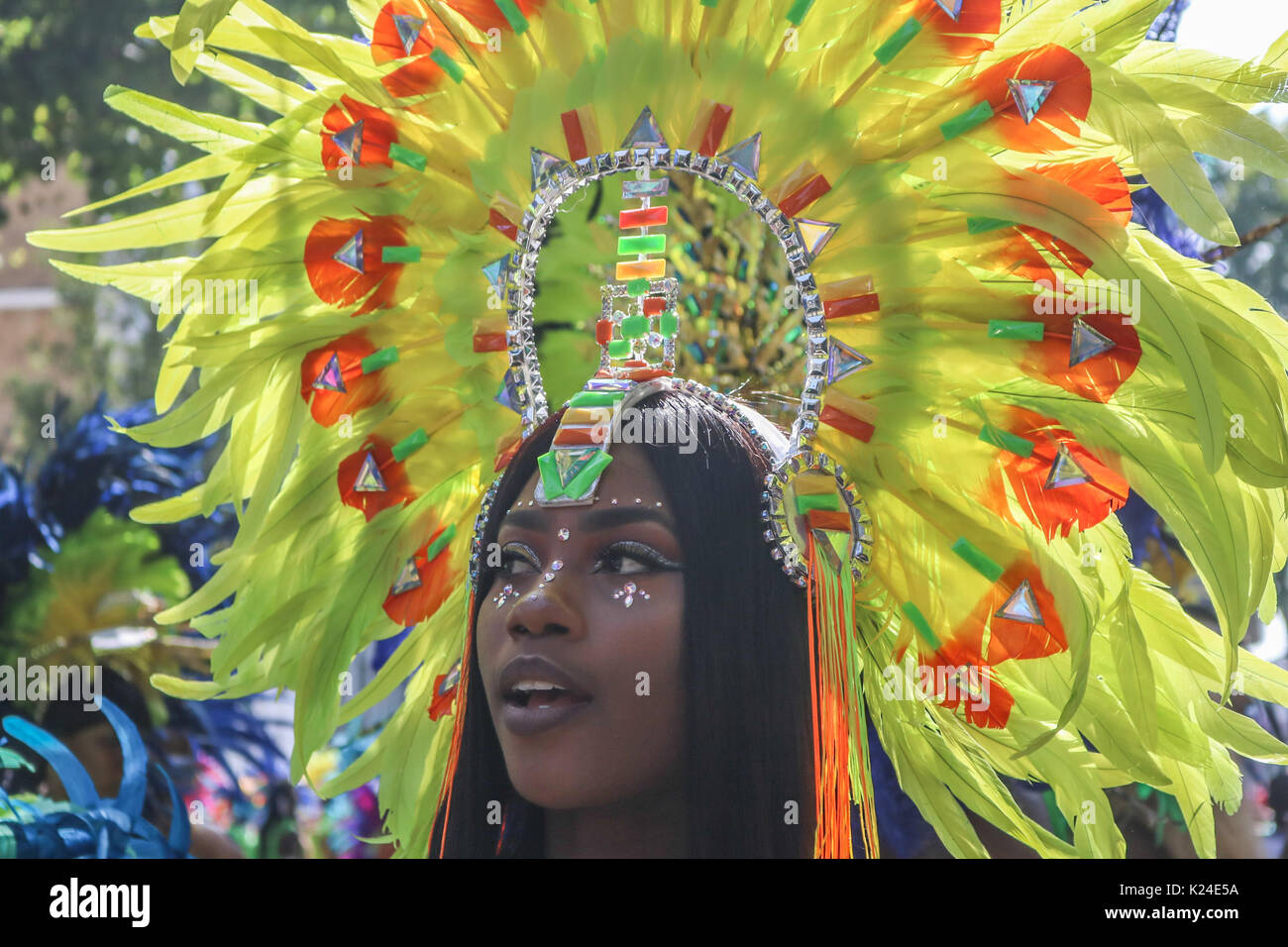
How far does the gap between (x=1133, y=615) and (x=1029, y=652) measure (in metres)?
0.19

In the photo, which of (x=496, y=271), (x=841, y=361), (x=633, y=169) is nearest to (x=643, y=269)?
(x=633, y=169)

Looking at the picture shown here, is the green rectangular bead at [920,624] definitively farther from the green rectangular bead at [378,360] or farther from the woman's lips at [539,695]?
the green rectangular bead at [378,360]

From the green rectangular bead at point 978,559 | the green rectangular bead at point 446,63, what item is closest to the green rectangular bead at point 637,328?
the green rectangular bead at point 446,63

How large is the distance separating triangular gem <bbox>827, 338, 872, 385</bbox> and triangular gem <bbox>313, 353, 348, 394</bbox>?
947mm

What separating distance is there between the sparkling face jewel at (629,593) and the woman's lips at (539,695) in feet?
0.48

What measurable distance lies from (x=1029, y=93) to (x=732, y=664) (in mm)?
1053

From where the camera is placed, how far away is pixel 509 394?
2.54 meters

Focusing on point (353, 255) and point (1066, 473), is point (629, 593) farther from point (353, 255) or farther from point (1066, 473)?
point (353, 255)

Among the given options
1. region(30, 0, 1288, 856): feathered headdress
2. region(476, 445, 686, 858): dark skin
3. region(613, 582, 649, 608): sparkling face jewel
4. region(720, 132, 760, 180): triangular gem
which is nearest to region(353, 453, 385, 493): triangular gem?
region(30, 0, 1288, 856): feathered headdress

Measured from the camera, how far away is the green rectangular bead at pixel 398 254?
8.34ft

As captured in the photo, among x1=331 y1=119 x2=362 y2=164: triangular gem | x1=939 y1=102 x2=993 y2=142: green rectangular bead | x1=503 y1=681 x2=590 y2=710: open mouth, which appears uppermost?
x1=331 y1=119 x2=362 y2=164: triangular gem

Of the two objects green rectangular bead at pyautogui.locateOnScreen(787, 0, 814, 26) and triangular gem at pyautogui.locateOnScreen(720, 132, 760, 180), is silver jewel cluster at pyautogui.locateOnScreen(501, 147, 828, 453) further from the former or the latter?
green rectangular bead at pyautogui.locateOnScreen(787, 0, 814, 26)

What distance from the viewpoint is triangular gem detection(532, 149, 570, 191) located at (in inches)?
94.5

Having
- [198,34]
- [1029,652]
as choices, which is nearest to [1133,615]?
[1029,652]
